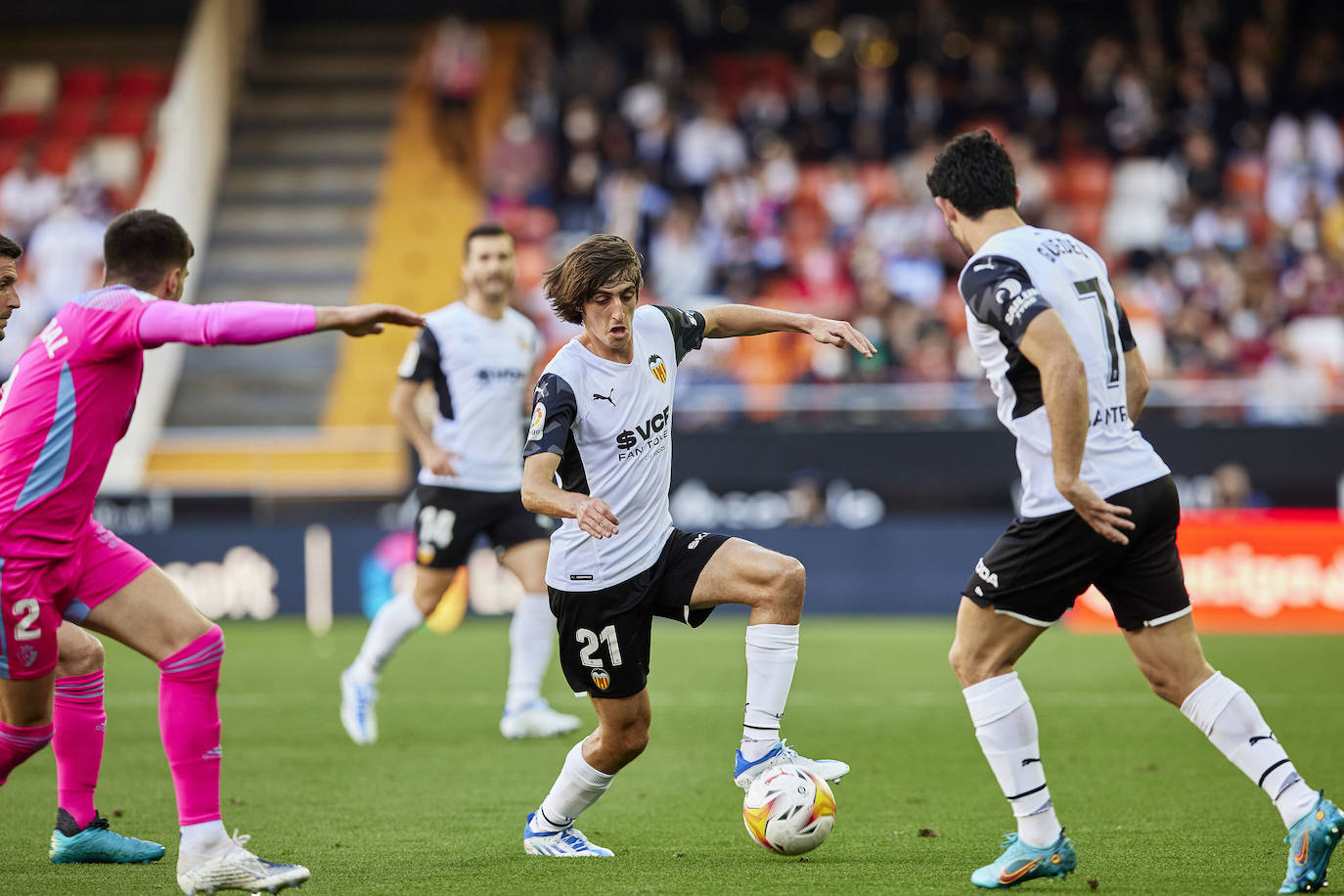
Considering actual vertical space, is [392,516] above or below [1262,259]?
below

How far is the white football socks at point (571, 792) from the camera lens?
5.56 m

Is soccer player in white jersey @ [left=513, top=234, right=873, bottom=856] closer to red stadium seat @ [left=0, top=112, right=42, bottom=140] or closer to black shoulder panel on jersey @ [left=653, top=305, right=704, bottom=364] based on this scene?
black shoulder panel on jersey @ [left=653, top=305, right=704, bottom=364]

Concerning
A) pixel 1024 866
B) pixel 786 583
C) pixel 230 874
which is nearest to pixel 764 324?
pixel 786 583

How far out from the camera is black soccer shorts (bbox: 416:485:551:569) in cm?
874

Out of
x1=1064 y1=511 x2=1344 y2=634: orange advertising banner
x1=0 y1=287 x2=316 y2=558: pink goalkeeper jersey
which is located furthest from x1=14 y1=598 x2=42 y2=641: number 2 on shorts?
x1=1064 y1=511 x2=1344 y2=634: orange advertising banner

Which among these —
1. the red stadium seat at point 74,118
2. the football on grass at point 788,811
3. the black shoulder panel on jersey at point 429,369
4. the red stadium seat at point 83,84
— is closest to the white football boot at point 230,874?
the football on grass at point 788,811

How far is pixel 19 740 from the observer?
517 cm

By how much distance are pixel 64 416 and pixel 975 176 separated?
9.98 ft

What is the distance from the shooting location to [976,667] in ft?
16.7

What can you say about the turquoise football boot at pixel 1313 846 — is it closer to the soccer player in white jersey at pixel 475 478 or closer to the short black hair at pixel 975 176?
the short black hair at pixel 975 176

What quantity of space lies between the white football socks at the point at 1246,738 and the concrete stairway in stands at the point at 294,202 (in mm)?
16732

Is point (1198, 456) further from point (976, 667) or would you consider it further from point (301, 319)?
point (301, 319)

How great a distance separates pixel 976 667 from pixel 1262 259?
1506 centimetres

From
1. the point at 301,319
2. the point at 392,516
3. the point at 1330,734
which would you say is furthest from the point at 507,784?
the point at 392,516
